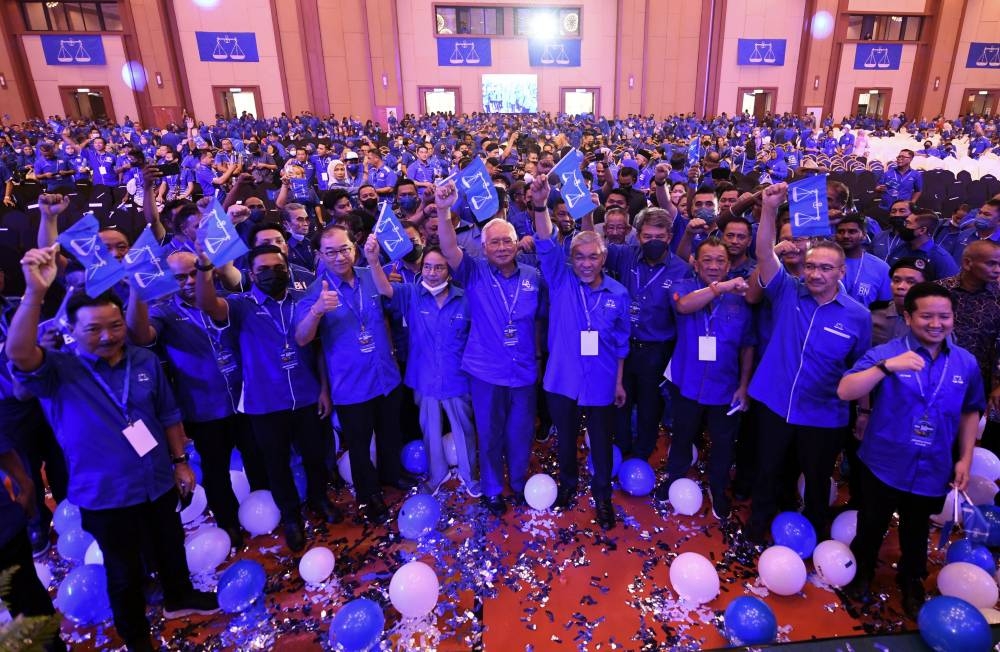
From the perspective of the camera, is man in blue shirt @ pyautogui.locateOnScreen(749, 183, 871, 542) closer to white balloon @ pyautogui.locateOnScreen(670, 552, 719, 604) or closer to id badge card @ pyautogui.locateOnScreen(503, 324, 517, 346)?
white balloon @ pyautogui.locateOnScreen(670, 552, 719, 604)

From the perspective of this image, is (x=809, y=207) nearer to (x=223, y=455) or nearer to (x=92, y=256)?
(x=92, y=256)

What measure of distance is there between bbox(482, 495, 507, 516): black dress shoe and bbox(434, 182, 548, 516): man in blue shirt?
1.44 ft

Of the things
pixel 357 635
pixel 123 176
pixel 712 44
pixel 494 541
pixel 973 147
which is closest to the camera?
pixel 357 635

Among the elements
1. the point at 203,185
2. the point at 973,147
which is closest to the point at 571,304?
the point at 203,185

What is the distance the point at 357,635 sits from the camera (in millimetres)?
2680

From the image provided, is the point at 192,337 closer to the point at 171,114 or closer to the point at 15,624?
the point at 15,624

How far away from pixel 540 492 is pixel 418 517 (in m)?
0.84

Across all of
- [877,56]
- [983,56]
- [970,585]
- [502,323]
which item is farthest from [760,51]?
[970,585]

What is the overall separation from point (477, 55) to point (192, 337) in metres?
27.6

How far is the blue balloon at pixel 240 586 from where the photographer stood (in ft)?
9.78

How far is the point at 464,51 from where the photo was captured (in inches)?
1054

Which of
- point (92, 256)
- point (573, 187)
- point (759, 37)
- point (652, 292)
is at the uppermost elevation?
point (759, 37)

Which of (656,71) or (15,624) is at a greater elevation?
(656,71)

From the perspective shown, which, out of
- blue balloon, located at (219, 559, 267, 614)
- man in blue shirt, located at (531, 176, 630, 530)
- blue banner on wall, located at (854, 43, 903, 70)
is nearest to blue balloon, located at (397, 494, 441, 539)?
blue balloon, located at (219, 559, 267, 614)
